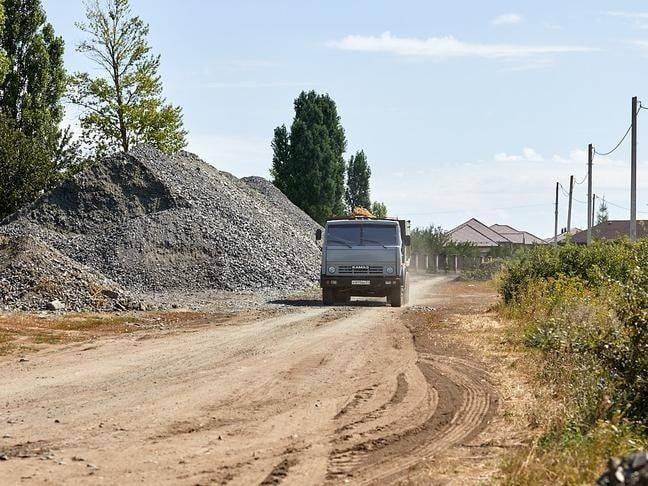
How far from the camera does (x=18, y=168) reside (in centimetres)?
4366

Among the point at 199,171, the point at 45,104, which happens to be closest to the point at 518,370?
the point at 199,171

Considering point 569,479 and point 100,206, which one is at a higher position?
point 100,206

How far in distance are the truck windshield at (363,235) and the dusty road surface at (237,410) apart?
10174 millimetres

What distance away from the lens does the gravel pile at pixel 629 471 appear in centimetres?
469

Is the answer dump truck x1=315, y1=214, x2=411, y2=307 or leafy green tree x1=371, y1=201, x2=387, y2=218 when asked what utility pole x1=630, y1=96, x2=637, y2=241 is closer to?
dump truck x1=315, y1=214, x2=411, y2=307

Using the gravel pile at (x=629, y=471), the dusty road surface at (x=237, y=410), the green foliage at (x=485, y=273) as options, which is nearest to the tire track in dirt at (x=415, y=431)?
the dusty road surface at (x=237, y=410)

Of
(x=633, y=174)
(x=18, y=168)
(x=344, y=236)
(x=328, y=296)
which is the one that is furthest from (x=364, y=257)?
(x=18, y=168)

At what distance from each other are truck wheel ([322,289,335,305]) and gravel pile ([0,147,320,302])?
7172 millimetres

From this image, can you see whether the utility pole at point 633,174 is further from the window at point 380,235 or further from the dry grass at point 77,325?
the dry grass at point 77,325

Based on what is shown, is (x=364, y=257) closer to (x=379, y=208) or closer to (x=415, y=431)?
(x=415, y=431)

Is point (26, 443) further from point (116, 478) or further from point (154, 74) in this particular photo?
point (154, 74)

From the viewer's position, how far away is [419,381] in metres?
11.2

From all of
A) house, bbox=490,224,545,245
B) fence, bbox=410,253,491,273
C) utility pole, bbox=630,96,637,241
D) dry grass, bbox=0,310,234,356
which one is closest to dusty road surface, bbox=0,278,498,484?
dry grass, bbox=0,310,234,356

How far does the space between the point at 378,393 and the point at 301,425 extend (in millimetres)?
2108
